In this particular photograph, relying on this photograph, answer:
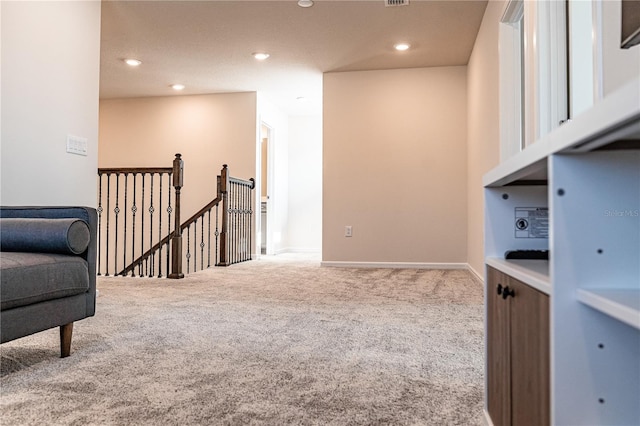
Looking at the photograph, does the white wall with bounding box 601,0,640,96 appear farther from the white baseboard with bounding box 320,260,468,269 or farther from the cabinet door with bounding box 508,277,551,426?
the white baseboard with bounding box 320,260,468,269

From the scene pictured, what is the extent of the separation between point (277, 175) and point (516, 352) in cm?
640

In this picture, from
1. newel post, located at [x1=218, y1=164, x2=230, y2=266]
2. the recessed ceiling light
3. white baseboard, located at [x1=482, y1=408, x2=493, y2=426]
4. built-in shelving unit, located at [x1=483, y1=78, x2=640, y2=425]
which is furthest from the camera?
newel post, located at [x1=218, y1=164, x2=230, y2=266]

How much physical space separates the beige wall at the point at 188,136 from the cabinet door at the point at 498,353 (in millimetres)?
5274

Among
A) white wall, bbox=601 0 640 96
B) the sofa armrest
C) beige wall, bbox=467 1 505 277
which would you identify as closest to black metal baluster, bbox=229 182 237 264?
beige wall, bbox=467 1 505 277

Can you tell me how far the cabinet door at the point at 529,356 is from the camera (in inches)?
25.4

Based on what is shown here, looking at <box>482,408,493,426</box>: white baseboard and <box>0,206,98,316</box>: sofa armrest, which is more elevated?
<box>0,206,98,316</box>: sofa armrest

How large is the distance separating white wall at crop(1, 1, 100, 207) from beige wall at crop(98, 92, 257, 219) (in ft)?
9.67

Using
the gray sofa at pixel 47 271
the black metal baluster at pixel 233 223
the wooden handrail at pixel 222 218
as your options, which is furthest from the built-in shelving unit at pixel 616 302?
the black metal baluster at pixel 233 223

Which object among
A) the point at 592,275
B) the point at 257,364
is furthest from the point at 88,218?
the point at 592,275

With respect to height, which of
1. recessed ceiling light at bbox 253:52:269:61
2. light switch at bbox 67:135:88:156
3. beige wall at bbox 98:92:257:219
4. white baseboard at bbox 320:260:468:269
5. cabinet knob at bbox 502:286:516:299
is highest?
recessed ceiling light at bbox 253:52:269:61

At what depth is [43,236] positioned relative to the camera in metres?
1.67

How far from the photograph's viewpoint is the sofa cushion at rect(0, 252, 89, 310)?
1419 millimetres

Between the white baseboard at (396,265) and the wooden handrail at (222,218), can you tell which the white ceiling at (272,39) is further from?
the white baseboard at (396,265)

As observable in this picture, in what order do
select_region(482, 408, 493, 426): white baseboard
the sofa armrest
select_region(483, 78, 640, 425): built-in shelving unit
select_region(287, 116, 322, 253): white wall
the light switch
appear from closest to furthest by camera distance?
select_region(483, 78, 640, 425): built-in shelving unit
select_region(482, 408, 493, 426): white baseboard
the sofa armrest
the light switch
select_region(287, 116, 322, 253): white wall
